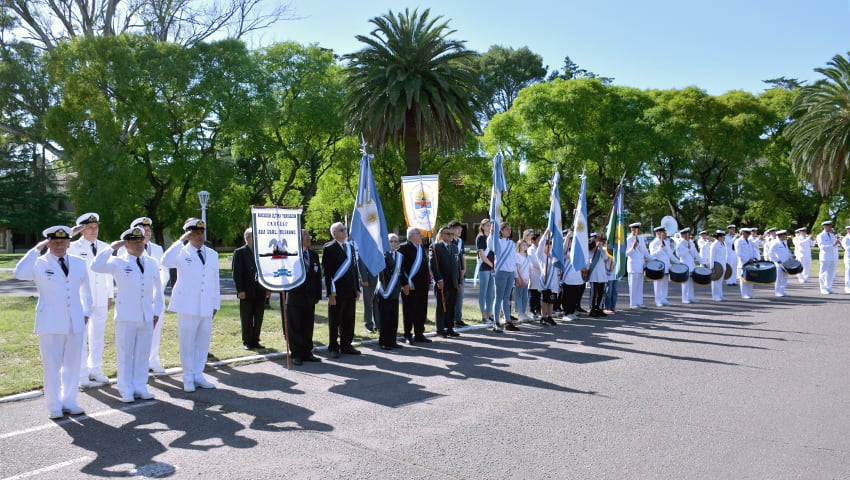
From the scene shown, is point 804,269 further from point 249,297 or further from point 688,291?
point 249,297

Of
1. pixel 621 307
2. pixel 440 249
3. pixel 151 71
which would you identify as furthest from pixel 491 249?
pixel 151 71

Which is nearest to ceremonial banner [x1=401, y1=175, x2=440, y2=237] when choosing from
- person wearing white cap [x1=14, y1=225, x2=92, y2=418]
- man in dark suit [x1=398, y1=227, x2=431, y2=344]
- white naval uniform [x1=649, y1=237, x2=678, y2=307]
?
man in dark suit [x1=398, y1=227, x2=431, y2=344]

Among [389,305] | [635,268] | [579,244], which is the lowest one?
[389,305]

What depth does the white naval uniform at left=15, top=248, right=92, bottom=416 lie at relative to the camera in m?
6.52

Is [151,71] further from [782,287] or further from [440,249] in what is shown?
[782,287]

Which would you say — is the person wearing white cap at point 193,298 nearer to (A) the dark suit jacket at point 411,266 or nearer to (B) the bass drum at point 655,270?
(A) the dark suit jacket at point 411,266

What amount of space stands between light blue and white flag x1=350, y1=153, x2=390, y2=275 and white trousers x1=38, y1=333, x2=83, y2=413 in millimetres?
5193

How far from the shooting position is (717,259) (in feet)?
62.9

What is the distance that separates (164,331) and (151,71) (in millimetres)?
21883

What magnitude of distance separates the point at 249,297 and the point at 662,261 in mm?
11588

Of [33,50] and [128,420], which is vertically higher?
[33,50]

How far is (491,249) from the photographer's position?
41.3 feet

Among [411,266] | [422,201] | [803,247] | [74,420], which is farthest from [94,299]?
[803,247]

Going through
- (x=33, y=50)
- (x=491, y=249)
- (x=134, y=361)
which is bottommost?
(x=134, y=361)
